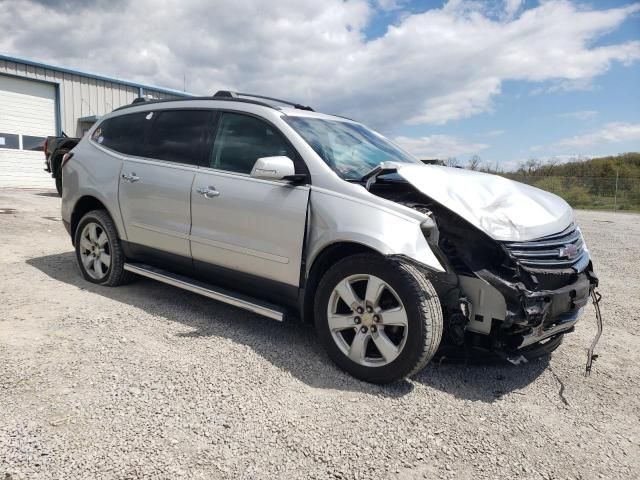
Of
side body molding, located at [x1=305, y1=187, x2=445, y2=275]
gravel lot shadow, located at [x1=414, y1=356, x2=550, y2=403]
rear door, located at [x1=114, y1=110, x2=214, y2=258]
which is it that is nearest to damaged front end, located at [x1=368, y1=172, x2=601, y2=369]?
side body molding, located at [x1=305, y1=187, x2=445, y2=275]

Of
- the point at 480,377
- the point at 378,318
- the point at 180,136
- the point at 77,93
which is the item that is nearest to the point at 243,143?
the point at 180,136

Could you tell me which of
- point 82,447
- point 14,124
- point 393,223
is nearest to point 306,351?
point 393,223

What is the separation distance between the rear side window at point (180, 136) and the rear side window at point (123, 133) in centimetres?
18

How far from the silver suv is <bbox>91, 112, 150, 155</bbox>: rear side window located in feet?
0.79

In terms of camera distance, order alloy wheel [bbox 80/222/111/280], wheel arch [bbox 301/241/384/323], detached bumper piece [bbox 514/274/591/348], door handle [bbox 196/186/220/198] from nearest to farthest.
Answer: detached bumper piece [bbox 514/274/591/348], wheel arch [bbox 301/241/384/323], door handle [bbox 196/186/220/198], alloy wheel [bbox 80/222/111/280]

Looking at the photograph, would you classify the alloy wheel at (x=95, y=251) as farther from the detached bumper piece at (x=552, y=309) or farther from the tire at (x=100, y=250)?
the detached bumper piece at (x=552, y=309)

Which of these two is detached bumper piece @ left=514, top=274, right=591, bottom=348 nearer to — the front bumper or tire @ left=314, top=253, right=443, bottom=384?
the front bumper

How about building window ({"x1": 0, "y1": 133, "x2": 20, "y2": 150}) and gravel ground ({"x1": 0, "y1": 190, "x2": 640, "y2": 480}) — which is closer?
gravel ground ({"x1": 0, "y1": 190, "x2": 640, "y2": 480})

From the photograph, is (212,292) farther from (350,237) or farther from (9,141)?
(9,141)

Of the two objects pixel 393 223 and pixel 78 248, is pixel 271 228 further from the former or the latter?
pixel 78 248

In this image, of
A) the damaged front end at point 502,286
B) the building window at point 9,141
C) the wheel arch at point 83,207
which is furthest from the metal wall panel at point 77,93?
the damaged front end at point 502,286

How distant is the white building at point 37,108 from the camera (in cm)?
1423

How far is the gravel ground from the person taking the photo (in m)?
2.19

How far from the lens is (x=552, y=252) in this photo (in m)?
2.98
